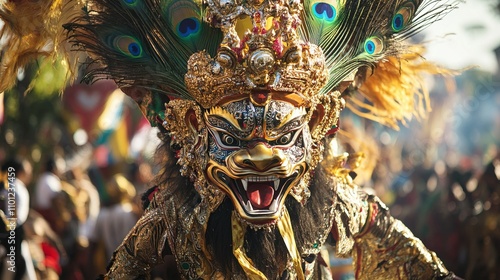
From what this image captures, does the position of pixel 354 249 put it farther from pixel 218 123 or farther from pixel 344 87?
pixel 218 123

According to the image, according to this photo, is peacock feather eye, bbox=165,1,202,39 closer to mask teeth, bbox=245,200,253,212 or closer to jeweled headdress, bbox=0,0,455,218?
jeweled headdress, bbox=0,0,455,218

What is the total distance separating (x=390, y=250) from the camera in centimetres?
516

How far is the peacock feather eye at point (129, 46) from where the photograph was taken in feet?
15.9

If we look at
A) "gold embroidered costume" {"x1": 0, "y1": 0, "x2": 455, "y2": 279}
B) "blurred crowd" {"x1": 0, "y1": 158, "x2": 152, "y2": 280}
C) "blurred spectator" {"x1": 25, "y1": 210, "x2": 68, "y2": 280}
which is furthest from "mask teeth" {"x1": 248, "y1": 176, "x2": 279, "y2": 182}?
"blurred spectator" {"x1": 25, "y1": 210, "x2": 68, "y2": 280}

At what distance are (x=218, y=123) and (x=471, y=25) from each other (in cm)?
1153

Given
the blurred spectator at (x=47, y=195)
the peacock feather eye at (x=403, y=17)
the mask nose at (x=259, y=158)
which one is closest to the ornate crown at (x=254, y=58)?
the mask nose at (x=259, y=158)

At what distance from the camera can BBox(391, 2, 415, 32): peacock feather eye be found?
16.5 feet

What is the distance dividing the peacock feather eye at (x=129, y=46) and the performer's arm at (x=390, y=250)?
1.51 metres

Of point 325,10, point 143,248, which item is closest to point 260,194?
point 143,248

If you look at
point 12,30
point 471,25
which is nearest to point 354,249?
point 12,30

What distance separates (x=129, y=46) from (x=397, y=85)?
1760 mm

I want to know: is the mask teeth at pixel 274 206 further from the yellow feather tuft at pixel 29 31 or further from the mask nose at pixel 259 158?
the yellow feather tuft at pixel 29 31

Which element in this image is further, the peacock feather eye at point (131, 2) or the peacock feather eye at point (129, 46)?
the peacock feather eye at point (129, 46)

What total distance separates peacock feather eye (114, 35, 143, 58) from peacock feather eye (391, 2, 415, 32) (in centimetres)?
140
